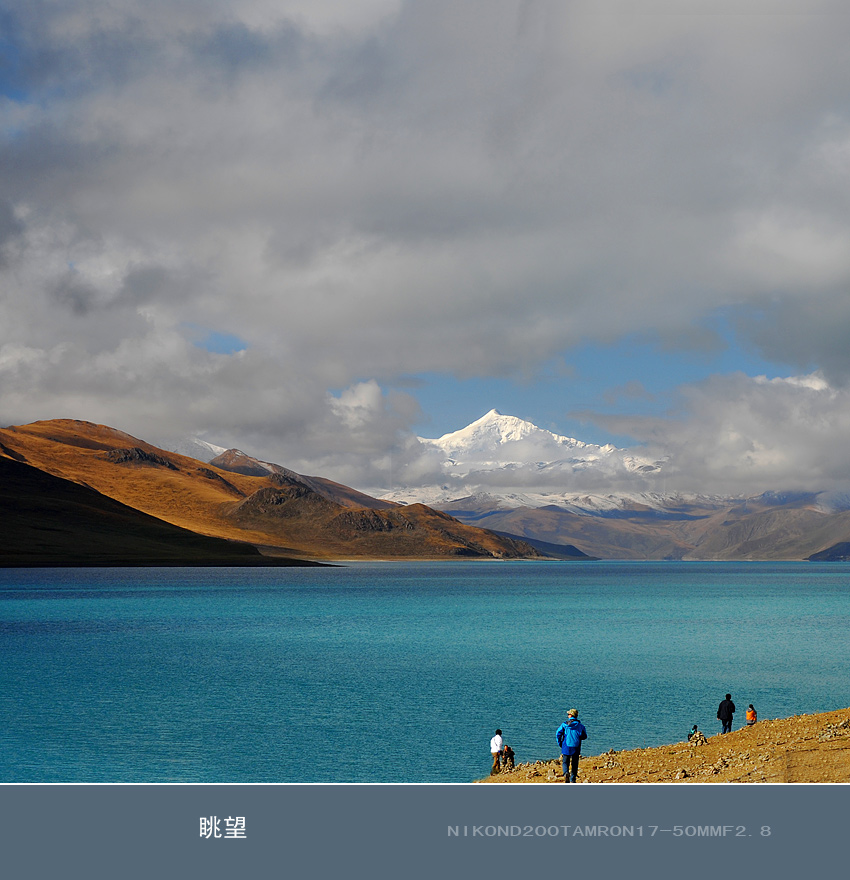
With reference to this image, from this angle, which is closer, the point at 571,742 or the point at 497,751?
the point at 571,742

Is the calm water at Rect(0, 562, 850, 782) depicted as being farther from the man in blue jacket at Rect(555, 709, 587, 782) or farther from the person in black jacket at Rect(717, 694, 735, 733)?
the man in blue jacket at Rect(555, 709, 587, 782)

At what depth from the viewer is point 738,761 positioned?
30297 mm

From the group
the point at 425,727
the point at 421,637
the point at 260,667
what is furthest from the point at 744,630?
the point at 425,727

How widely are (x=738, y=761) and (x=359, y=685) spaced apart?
33061 millimetres

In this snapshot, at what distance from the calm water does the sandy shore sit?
5.10 metres

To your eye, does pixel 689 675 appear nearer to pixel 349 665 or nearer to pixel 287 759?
pixel 349 665

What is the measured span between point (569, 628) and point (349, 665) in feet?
146

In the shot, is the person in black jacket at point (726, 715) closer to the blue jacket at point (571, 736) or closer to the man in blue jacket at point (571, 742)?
the man in blue jacket at point (571, 742)

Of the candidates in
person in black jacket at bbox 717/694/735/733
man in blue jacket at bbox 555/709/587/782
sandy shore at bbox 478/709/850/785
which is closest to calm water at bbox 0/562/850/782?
person in black jacket at bbox 717/694/735/733

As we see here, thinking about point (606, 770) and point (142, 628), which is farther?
point (142, 628)

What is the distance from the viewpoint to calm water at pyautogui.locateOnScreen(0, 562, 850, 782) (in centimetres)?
3866

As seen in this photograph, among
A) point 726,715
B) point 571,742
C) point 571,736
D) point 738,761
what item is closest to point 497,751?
point 571,742

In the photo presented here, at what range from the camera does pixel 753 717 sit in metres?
41.6

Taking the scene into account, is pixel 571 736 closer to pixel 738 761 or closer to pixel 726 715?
pixel 738 761
